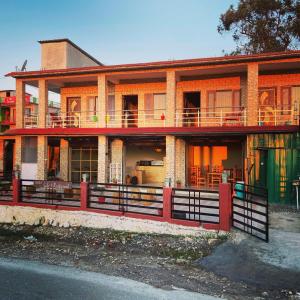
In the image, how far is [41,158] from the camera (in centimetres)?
1931

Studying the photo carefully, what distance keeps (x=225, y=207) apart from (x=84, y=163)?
13.4 meters

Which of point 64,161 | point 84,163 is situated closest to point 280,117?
point 84,163

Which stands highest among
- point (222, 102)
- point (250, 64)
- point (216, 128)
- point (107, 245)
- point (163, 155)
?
point (250, 64)

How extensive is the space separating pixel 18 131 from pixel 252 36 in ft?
78.6

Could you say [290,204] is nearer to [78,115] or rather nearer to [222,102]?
[222,102]

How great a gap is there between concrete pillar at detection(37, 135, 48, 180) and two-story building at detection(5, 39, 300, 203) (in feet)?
0.19

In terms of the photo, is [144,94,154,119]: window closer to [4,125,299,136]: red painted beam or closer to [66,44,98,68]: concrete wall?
[4,125,299,136]: red painted beam

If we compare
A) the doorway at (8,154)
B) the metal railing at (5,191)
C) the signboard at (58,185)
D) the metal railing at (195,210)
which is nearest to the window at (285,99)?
the metal railing at (195,210)

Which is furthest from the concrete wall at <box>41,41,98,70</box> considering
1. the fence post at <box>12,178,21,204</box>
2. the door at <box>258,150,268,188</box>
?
the door at <box>258,150,268,188</box>

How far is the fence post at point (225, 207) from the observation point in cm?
979

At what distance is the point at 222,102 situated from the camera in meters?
18.9

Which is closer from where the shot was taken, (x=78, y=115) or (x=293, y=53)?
(x=293, y=53)

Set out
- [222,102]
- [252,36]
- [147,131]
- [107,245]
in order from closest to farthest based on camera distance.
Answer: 1. [107,245]
2. [147,131]
3. [222,102]
4. [252,36]

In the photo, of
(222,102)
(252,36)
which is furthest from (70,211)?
(252,36)
